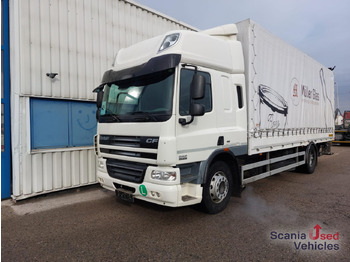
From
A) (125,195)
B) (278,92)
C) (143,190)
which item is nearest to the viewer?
(143,190)

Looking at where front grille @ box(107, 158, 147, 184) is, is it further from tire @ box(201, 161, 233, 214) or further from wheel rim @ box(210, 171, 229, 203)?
wheel rim @ box(210, 171, 229, 203)

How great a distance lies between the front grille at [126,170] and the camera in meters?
3.65

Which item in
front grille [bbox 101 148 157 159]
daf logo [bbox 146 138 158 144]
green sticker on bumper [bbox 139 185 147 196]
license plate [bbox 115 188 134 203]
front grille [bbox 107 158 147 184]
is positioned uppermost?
daf logo [bbox 146 138 158 144]

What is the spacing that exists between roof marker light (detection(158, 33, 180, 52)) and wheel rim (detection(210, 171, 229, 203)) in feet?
7.33

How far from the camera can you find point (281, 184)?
637cm

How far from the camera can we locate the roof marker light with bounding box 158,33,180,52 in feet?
12.1

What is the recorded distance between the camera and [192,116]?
3.52 meters

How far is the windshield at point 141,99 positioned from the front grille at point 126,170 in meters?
0.70

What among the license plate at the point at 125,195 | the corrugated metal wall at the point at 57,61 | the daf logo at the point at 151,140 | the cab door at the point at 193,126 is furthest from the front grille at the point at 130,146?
the corrugated metal wall at the point at 57,61

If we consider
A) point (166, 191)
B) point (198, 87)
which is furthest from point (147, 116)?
point (166, 191)

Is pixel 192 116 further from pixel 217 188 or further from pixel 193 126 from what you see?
pixel 217 188

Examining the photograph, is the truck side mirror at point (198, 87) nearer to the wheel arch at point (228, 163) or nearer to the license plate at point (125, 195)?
the wheel arch at point (228, 163)

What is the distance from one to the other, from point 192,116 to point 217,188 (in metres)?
1.41

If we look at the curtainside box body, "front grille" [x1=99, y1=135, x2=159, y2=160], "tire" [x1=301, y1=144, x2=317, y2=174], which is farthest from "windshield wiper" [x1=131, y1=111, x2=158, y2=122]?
"tire" [x1=301, y1=144, x2=317, y2=174]
